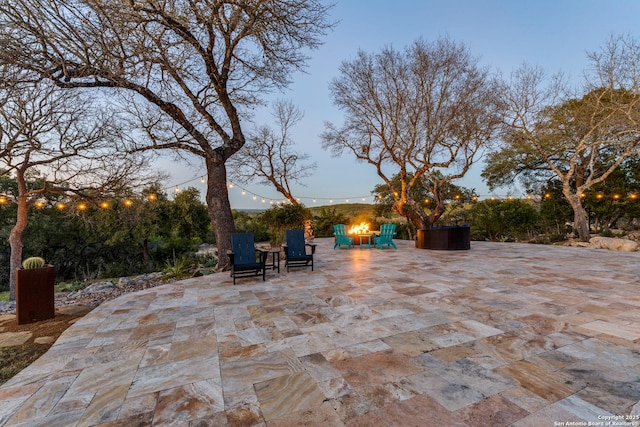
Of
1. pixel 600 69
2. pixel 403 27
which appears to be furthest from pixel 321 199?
pixel 600 69

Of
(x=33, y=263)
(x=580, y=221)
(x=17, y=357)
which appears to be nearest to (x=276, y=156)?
(x=33, y=263)

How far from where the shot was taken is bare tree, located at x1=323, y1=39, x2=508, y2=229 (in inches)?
356

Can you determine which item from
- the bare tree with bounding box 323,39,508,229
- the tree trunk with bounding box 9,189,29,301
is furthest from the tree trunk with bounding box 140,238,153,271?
the bare tree with bounding box 323,39,508,229

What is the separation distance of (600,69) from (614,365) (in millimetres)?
13170

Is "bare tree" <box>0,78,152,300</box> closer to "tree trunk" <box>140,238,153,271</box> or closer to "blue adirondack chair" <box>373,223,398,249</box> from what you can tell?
"tree trunk" <box>140,238,153,271</box>

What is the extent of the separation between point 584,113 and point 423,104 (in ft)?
24.4

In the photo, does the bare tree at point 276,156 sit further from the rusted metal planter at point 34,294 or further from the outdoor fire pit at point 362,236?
the rusted metal planter at point 34,294

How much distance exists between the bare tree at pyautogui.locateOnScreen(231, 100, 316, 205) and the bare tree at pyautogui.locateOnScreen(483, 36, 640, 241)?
382 inches

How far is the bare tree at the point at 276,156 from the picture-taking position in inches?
544

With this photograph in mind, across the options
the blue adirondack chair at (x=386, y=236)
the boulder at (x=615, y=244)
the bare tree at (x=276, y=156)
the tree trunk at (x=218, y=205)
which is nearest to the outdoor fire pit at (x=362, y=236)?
the blue adirondack chair at (x=386, y=236)

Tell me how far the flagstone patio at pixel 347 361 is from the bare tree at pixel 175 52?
3323mm

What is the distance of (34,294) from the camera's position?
11.2 feet

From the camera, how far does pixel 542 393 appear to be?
1.67 meters

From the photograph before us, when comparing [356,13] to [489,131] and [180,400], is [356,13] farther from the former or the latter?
[180,400]
